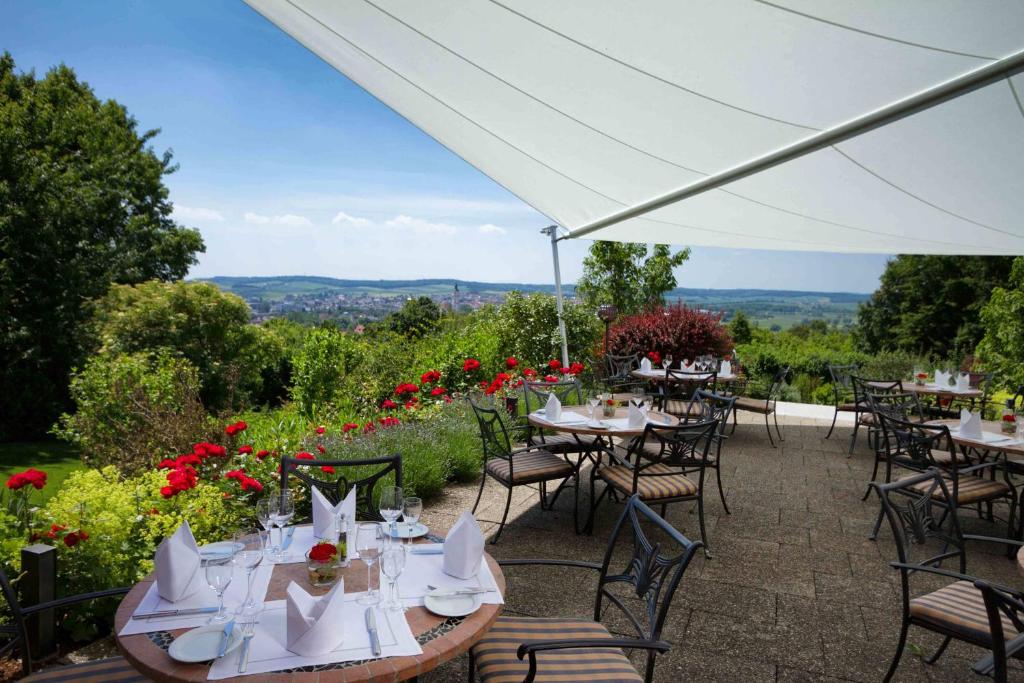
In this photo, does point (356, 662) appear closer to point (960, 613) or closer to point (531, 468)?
point (960, 613)

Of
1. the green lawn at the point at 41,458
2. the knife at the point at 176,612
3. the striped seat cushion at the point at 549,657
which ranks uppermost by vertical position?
the knife at the point at 176,612

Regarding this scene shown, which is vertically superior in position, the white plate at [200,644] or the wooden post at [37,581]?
the white plate at [200,644]

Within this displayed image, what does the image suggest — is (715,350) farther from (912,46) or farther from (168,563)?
(168,563)

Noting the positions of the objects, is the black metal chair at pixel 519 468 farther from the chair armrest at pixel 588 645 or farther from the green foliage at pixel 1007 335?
the green foliage at pixel 1007 335

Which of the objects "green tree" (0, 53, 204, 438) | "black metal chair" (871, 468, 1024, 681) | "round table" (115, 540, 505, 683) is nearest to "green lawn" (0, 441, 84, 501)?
"green tree" (0, 53, 204, 438)

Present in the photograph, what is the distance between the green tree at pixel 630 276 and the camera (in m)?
16.2

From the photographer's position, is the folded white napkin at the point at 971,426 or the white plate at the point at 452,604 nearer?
the white plate at the point at 452,604

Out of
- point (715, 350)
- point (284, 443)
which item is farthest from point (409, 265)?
point (284, 443)

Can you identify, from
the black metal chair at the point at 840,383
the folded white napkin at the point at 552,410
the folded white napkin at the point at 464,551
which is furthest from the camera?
the black metal chair at the point at 840,383

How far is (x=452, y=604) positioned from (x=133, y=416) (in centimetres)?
511

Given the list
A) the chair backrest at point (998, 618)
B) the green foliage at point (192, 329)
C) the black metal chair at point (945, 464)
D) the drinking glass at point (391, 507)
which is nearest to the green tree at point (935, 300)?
the black metal chair at point (945, 464)

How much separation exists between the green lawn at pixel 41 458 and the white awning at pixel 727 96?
8488 mm

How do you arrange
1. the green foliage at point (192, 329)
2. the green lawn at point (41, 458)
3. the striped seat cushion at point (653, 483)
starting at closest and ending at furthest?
the striped seat cushion at point (653, 483) < the green lawn at point (41, 458) < the green foliage at point (192, 329)

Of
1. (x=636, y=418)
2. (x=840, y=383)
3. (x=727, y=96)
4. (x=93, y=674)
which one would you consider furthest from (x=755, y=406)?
(x=93, y=674)
